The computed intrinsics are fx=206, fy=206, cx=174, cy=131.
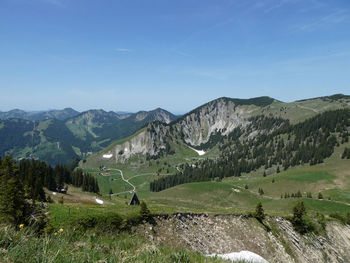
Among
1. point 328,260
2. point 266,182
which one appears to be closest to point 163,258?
point 328,260

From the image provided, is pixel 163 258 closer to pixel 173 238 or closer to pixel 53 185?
pixel 173 238

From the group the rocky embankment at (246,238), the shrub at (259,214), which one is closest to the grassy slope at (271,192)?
the rocky embankment at (246,238)

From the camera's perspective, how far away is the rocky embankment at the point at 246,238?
35250mm

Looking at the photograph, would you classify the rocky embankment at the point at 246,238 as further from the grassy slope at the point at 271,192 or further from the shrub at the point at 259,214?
the grassy slope at the point at 271,192

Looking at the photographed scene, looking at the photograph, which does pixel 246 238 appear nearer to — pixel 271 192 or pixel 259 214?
pixel 259 214

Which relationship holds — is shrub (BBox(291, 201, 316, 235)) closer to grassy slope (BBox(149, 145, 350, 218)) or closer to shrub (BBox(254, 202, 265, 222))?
shrub (BBox(254, 202, 265, 222))

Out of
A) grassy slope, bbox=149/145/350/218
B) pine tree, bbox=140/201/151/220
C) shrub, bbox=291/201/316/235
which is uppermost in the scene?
pine tree, bbox=140/201/151/220

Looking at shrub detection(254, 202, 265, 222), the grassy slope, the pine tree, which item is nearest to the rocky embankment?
shrub detection(254, 202, 265, 222)

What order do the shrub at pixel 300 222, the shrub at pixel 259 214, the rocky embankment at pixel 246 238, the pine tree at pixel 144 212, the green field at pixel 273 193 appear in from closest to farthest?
the pine tree at pixel 144 212
the rocky embankment at pixel 246 238
the shrub at pixel 259 214
the shrub at pixel 300 222
the green field at pixel 273 193

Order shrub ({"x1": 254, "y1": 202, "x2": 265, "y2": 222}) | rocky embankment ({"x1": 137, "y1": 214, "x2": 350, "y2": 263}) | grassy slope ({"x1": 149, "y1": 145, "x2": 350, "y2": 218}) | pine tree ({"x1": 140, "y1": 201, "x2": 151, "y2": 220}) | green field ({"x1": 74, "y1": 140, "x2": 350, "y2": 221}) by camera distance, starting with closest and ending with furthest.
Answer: pine tree ({"x1": 140, "y1": 201, "x2": 151, "y2": 220}), rocky embankment ({"x1": 137, "y1": 214, "x2": 350, "y2": 263}), shrub ({"x1": 254, "y1": 202, "x2": 265, "y2": 222}), green field ({"x1": 74, "y1": 140, "x2": 350, "y2": 221}), grassy slope ({"x1": 149, "y1": 145, "x2": 350, "y2": 218})

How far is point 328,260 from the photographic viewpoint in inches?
1738

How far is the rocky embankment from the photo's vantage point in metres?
35.2

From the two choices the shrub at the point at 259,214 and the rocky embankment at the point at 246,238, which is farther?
the shrub at the point at 259,214

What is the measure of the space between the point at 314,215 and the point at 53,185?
288 feet
